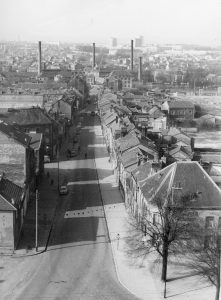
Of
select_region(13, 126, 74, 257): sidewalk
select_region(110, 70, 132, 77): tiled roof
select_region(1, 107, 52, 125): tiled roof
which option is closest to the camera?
select_region(13, 126, 74, 257): sidewalk

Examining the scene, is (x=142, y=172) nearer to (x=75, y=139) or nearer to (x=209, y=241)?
(x=209, y=241)

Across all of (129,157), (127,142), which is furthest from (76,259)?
(127,142)

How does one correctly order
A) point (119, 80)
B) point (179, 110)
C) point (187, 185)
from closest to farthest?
point (187, 185), point (179, 110), point (119, 80)

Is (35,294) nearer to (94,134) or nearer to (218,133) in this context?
(94,134)

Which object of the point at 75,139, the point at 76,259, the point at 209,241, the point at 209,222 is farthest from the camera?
the point at 75,139

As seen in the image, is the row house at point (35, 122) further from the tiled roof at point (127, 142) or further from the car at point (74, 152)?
the tiled roof at point (127, 142)

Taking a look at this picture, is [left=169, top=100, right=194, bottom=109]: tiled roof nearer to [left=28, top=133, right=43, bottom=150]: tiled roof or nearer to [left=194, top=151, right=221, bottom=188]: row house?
[left=194, top=151, right=221, bottom=188]: row house

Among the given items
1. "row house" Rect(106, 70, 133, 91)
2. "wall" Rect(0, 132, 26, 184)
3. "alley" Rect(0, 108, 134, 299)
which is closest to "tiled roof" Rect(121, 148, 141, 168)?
"alley" Rect(0, 108, 134, 299)
